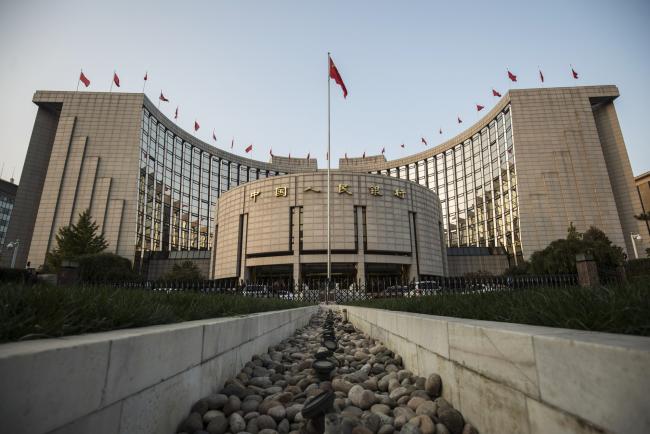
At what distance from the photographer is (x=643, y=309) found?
6.72 ft

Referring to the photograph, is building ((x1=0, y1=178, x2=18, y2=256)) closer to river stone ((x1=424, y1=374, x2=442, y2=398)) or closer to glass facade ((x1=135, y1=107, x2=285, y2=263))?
glass facade ((x1=135, y1=107, x2=285, y2=263))

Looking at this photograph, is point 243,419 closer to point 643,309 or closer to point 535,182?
point 643,309

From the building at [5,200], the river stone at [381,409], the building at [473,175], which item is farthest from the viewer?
the building at [5,200]

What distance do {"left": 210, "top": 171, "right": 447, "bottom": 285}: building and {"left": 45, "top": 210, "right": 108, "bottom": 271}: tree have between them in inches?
726

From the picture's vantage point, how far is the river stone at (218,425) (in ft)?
8.82

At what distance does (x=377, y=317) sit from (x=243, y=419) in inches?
189

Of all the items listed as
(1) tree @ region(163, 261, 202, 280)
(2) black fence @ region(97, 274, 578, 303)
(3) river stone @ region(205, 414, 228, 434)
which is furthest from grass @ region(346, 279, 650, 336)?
(1) tree @ region(163, 261, 202, 280)

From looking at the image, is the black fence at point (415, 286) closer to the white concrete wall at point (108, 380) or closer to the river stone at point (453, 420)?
the river stone at point (453, 420)

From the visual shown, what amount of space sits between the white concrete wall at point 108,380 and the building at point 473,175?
192 ft

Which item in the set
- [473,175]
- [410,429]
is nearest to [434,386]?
[410,429]

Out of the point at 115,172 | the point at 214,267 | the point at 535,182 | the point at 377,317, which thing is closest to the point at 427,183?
the point at 535,182

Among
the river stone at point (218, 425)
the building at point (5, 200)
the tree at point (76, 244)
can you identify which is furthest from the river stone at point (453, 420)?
the building at point (5, 200)

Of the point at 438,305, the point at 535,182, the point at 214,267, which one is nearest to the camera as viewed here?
the point at 438,305

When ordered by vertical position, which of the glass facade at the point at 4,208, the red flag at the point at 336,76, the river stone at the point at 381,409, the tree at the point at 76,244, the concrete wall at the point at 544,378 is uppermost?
the glass facade at the point at 4,208
